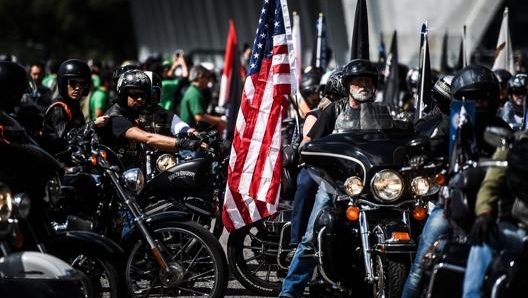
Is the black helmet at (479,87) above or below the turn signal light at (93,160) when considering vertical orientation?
above

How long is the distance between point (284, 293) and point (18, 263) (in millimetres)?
2212

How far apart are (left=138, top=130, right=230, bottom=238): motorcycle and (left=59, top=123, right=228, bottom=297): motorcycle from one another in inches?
20.4

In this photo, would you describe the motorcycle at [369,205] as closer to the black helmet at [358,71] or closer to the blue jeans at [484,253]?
the black helmet at [358,71]

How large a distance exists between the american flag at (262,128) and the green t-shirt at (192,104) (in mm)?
5938

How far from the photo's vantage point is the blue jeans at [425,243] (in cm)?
752

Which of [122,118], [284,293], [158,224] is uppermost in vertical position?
[122,118]

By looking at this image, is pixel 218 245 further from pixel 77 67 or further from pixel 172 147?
pixel 77 67

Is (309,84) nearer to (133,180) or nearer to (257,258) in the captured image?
(257,258)

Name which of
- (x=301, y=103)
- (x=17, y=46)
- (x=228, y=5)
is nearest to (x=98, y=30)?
(x=228, y=5)

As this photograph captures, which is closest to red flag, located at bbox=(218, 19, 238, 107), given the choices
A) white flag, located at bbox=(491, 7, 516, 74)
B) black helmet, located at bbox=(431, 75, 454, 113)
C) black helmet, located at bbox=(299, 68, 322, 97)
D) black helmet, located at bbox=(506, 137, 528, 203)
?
black helmet, located at bbox=(299, 68, 322, 97)

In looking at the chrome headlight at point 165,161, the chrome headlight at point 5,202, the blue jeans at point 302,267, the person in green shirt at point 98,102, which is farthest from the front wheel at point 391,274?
the person in green shirt at point 98,102

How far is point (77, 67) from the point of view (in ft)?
35.6

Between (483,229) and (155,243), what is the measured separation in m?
2.56

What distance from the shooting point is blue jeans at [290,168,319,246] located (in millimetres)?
9344
